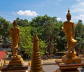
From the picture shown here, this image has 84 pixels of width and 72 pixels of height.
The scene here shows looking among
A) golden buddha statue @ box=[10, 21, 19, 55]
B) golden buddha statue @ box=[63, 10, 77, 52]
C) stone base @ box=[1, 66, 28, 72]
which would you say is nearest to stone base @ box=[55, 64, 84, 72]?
golden buddha statue @ box=[63, 10, 77, 52]

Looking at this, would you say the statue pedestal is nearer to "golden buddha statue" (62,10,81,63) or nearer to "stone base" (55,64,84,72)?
"stone base" (55,64,84,72)

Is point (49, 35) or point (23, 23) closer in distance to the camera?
point (49, 35)

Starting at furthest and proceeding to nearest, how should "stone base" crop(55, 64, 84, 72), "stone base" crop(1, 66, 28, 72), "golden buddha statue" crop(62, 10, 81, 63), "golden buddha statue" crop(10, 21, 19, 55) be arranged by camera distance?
"golden buddha statue" crop(10, 21, 19, 55)
"stone base" crop(1, 66, 28, 72)
"golden buddha statue" crop(62, 10, 81, 63)
"stone base" crop(55, 64, 84, 72)

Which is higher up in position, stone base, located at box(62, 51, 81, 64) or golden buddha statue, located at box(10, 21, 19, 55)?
golden buddha statue, located at box(10, 21, 19, 55)

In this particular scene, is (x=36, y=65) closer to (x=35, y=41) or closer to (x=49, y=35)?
(x=35, y=41)

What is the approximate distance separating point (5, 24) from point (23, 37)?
1903 cm

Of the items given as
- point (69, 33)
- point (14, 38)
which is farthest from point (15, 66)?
point (69, 33)

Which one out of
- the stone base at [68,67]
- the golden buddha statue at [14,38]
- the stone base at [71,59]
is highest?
the golden buddha statue at [14,38]

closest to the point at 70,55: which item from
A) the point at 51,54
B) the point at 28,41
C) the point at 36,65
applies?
the point at 36,65

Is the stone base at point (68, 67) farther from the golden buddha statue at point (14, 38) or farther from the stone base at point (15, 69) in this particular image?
the golden buddha statue at point (14, 38)

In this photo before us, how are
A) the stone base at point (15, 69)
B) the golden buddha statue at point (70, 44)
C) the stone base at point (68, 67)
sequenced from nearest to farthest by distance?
the stone base at point (68, 67)
the golden buddha statue at point (70, 44)
the stone base at point (15, 69)

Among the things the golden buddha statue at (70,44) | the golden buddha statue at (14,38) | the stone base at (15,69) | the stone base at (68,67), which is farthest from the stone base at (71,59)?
the golden buddha statue at (14,38)

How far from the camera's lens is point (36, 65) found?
36.2ft

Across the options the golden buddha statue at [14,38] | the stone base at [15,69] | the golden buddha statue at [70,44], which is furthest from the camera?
the golden buddha statue at [14,38]
